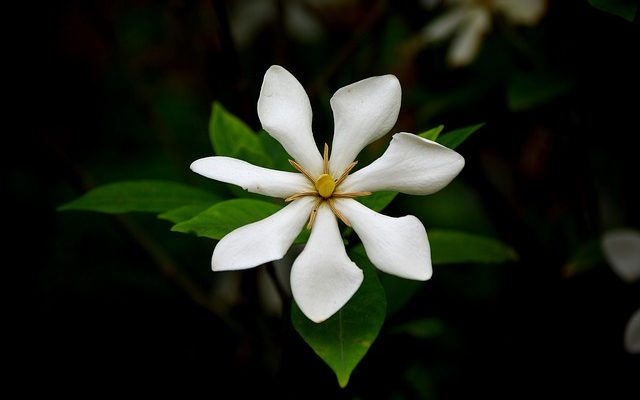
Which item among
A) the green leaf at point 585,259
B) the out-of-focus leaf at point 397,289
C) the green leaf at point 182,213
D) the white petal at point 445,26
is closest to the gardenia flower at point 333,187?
the green leaf at point 182,213

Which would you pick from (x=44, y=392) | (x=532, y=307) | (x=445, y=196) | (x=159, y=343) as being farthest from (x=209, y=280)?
(x=532, y=307)

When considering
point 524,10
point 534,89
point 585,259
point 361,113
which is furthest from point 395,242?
point 524,10

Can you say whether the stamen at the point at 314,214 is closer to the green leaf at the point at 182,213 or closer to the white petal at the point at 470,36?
the green leaf at the point at 182,213

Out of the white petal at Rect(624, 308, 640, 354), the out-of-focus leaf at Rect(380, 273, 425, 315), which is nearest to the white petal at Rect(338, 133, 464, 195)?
the out-of-focus leaf at Rect(380, 273, 425, 315)

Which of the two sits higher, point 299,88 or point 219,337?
point 299,88

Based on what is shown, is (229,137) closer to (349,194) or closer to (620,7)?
(349,194)

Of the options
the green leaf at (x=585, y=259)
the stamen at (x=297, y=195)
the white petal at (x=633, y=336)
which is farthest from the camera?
the green leaf at (x=585, y=259)

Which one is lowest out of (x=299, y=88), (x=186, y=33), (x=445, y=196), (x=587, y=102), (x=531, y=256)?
(x=445, y=196)

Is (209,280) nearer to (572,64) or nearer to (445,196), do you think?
(445,196)
